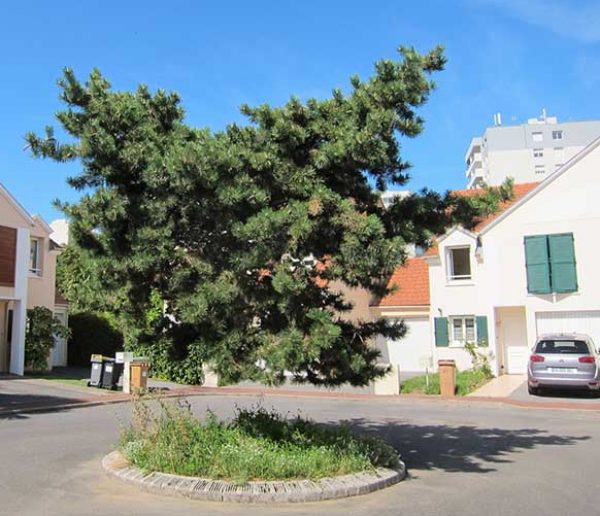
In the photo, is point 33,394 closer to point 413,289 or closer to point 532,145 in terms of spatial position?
point 413,289

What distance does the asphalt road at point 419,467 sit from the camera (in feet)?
22.6

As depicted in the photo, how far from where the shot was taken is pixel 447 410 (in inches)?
675

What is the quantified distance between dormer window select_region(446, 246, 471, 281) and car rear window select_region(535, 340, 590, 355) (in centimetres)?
867

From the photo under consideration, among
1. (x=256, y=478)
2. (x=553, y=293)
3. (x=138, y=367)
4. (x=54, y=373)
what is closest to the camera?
(x=256, y=478)

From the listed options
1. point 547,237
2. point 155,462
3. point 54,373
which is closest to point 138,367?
point 54,373

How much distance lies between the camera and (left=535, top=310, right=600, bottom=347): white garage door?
79.4ft

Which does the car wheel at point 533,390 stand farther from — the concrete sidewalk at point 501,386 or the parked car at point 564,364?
the concrete sidewalk at point 501,386

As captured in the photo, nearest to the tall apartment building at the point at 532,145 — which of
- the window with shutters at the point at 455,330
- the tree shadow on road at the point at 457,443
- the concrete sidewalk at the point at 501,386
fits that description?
the window with shutters at the point at 455,330

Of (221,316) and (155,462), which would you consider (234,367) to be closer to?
(221,316)

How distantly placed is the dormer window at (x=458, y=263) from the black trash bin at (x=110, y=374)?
1432cm

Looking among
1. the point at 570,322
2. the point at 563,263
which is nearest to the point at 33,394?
the point at 563,263

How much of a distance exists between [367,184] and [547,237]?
18.3 m

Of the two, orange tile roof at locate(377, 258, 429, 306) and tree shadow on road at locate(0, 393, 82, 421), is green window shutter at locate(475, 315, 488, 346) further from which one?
tree shadow on road at locate(0, 393, 82, 421)

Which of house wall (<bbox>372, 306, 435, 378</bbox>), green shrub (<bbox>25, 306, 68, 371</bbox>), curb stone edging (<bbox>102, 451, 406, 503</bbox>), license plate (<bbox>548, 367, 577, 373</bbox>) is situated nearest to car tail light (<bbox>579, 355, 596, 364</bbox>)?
license plate (<bbox>548, 367, 577, 373</bbox>)
